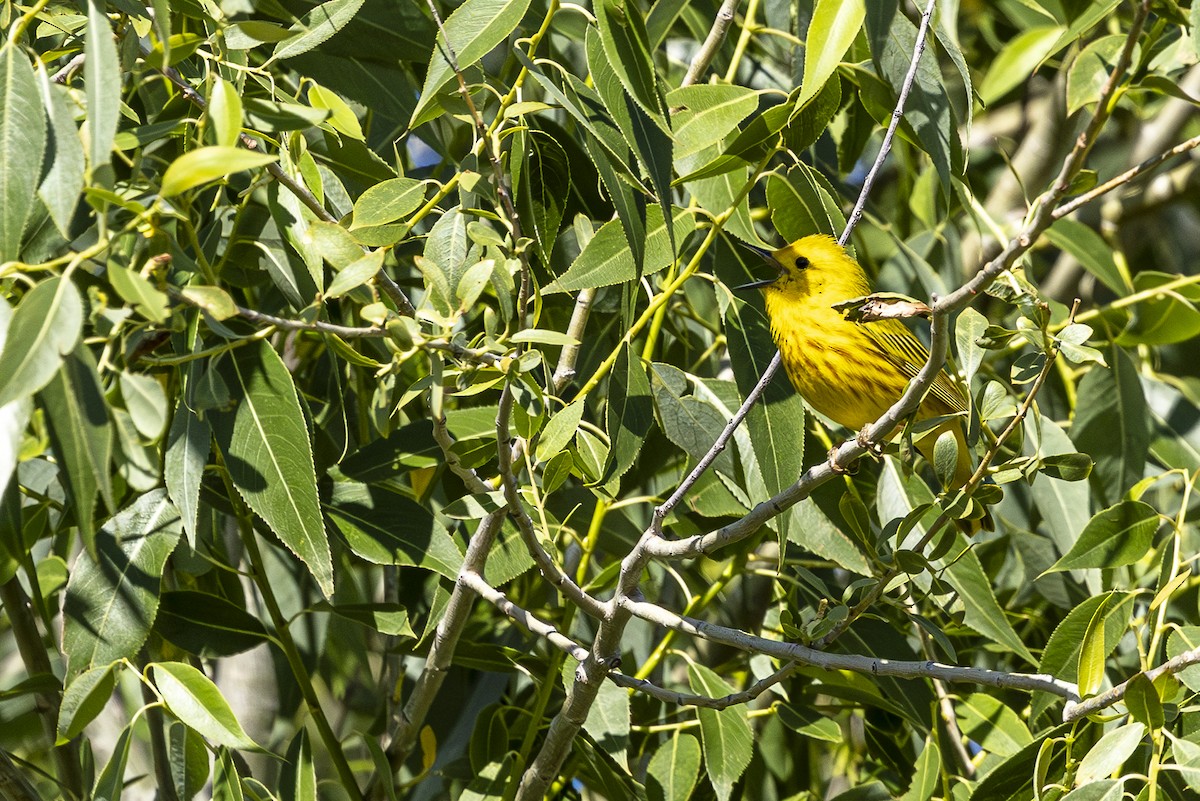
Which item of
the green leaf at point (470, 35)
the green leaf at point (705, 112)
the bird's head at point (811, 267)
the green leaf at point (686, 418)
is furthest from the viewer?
the bird's head at point (811, 267)

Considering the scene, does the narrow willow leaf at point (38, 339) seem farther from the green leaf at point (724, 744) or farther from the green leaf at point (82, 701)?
the green leaf at point (724, 744)

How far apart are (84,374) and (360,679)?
2083 millimetres

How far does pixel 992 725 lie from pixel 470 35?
142cm

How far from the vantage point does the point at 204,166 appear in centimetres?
107

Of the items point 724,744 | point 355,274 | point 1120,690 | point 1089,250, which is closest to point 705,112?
point 355,274

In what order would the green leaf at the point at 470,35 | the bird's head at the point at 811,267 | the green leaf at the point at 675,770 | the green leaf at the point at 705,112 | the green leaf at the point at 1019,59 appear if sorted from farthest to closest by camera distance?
the bird's head at the point at 811,267
the green leaf at the point at 1019,59
the green leaf at the point at 675,770
the green leaf at the point at 705,112
the green leaf at the point at 470,35

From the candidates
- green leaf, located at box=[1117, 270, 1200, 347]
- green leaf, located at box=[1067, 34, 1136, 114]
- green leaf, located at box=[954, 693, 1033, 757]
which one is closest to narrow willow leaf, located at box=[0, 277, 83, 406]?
green leaf, located at box=[1067, 34, 1136, 114]

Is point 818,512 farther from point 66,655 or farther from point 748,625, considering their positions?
point 66,655

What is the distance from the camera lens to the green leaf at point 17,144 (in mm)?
1183

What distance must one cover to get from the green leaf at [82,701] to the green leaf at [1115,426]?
1759 mm

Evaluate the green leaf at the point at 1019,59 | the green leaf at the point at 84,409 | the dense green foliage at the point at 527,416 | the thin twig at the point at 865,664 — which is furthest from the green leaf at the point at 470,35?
the green leaf at the point at 1019,59

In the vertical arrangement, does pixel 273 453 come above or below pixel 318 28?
below

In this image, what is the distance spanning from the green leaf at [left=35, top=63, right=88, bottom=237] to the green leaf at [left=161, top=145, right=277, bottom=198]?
105mm

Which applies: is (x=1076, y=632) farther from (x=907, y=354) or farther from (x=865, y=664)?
(x=907, y=354)
